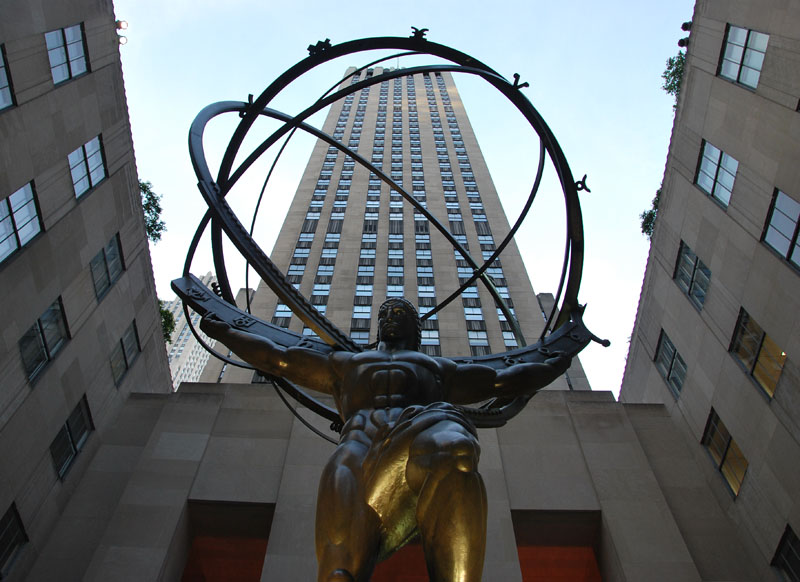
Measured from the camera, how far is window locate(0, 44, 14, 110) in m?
11.8

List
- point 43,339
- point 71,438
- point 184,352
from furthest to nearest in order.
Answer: point 184,352 < point 71,438 < point 43,339

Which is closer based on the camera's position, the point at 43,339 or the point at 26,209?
the point at 26,209

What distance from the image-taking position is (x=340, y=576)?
5.03 meters

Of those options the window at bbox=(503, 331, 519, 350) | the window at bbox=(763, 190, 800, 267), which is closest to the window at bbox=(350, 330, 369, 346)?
the window at bbox=(503, 331, 519, 350)

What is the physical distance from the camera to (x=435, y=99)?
60344 millimetres

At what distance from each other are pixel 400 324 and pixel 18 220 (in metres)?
9.28

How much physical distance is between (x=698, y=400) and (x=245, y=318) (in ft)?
38.6

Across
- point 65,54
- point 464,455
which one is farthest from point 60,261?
point 464,455

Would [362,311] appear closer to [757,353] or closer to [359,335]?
[359,335]

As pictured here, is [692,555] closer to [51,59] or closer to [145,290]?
[145,290]

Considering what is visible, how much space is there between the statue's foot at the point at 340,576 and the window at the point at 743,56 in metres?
13.8

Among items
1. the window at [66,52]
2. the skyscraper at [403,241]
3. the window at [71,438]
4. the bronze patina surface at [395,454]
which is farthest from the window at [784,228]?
the window at [66,52]

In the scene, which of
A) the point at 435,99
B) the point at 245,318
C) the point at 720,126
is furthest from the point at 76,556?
the point at 435,99

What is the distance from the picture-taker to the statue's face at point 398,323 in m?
7.56
